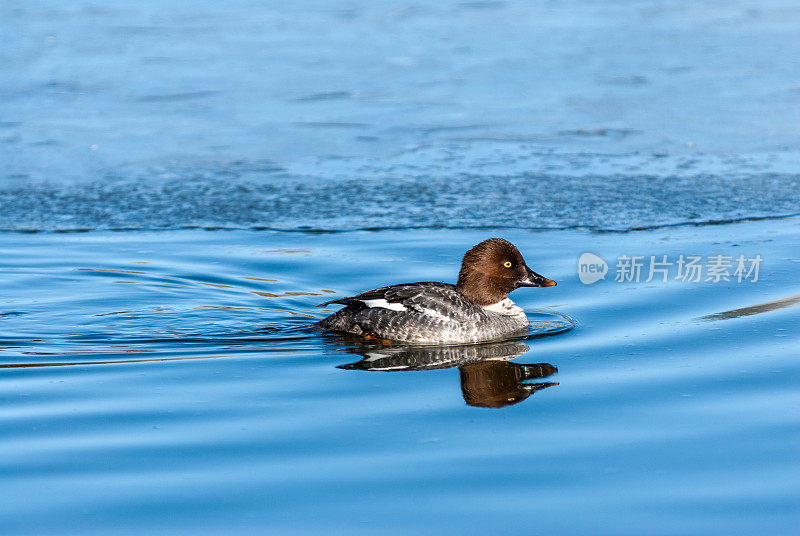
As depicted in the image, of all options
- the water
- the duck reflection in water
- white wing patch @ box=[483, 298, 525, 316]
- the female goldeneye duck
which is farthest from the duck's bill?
the duck reflection in water

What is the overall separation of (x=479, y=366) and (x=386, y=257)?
262cm

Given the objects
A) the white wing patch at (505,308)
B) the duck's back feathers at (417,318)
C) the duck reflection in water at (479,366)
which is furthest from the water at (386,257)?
the white wing patch at (505,308)

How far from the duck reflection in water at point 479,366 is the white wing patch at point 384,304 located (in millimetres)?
273

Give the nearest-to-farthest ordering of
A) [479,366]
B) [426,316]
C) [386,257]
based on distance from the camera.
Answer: [479,366], [426,316], [386,257]

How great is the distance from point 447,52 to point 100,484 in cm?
1213

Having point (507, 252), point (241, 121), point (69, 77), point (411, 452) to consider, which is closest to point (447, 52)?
point (241, 121)

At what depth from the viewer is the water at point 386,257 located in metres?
4.72

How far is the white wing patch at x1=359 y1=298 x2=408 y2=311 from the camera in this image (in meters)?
7.46

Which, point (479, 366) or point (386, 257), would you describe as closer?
point (479, 366)

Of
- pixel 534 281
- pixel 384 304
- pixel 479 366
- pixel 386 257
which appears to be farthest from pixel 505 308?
pixel 386 257

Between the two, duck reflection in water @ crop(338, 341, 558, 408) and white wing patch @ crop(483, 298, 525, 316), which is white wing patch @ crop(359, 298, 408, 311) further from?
white wing patch @ crop(483, 298, 525, 316)

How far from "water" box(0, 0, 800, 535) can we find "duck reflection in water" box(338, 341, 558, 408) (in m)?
0.04

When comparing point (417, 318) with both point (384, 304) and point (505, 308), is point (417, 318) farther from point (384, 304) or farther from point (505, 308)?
point (505, 308)

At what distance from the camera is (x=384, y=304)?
24.6ft
